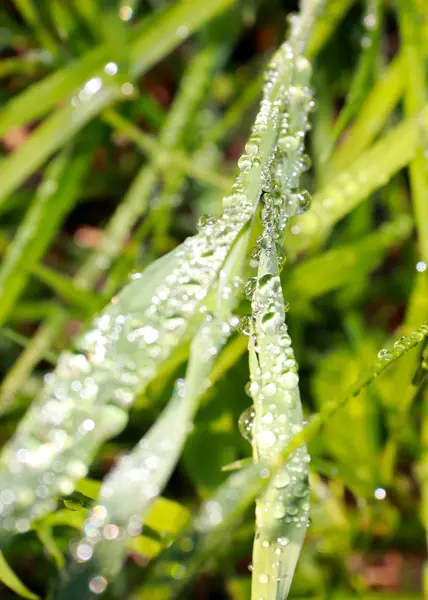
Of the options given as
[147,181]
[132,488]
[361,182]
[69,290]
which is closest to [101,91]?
[147,181]

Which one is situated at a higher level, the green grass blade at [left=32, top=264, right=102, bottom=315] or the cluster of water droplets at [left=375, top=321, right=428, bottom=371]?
the green grass blade at [left=32, top=264, right=102, bottom=315]

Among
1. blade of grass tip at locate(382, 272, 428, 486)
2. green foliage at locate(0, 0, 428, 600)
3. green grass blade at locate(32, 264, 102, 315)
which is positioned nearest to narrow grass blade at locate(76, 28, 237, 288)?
green foliage at locate(0, 0, 428, 600)

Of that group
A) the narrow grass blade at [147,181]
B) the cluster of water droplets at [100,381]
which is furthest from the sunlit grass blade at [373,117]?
the cluster of water droplets at [100,381]

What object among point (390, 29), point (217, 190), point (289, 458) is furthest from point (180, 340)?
point (390, 29)

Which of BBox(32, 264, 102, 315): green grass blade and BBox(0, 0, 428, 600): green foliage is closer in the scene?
BBox(0, 0, 428, 600): green foliage

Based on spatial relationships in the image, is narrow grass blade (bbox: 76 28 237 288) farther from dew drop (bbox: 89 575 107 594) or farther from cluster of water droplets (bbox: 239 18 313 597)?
dew drop (bbox: 89 575 107 594)

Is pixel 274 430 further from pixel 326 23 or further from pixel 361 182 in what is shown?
pixel 326 23

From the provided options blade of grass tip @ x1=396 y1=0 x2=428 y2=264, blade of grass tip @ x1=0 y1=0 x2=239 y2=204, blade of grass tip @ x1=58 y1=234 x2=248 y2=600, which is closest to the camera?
blade of grass tip @ x1=58 y1=234 x2=248 y2=600

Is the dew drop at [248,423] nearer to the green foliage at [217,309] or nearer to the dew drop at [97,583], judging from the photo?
the green foliage at [217,309]
